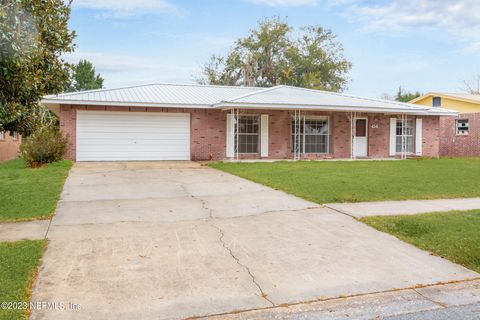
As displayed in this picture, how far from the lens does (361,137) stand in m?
21.7

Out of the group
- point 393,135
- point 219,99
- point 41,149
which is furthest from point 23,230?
point 393,135

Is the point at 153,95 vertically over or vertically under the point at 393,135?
over

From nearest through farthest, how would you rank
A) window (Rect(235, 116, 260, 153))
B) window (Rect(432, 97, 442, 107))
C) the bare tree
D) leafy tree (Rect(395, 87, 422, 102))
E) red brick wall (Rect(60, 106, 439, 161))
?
1. red brick wall (Rect(60, 106, 439, 161))
2. window (Rect(235, 116, 260, 153))
3. window (Rect(432, 97, 442, 107))
4. leafy tree (Rect(395, 87, 422, 102))
5. the bare tree

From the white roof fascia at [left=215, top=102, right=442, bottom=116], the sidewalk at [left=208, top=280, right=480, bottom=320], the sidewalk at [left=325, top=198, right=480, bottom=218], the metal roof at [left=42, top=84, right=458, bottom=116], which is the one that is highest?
the metal roof at [left=42, top=84, right=458, bottom=116]

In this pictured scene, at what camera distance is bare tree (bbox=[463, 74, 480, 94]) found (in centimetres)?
5408

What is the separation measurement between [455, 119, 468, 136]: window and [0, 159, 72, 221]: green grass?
21.7 m

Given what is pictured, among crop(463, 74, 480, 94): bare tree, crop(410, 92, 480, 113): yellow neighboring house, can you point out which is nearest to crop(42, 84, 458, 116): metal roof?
crop(410, 92, 480, 113): yellow neighboring house

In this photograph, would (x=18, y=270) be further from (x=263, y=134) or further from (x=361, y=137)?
(x=361, y=137)

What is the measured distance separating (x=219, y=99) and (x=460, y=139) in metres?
14.9

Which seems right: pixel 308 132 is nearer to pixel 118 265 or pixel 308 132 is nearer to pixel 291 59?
pixel 118 265

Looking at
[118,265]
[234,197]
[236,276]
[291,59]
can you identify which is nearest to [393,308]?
[236,276]

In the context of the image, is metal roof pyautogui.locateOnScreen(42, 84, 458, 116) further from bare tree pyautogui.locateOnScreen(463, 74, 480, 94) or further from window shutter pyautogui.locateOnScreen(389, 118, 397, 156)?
bare tree pyautogui.locateOnScreen(463, 74, 480, 94)

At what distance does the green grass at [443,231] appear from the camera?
17.4ft

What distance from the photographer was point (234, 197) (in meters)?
8.95
